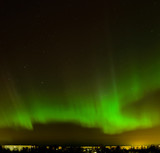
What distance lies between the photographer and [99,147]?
144ft

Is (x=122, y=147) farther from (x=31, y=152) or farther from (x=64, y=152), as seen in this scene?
(x=31, y=152)

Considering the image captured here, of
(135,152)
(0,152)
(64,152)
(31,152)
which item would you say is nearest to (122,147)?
(135,152)

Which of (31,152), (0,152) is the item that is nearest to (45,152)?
(31,152)

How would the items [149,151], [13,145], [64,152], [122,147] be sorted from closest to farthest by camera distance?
[149,151] → [64,152] → [122,147] → [13,145]

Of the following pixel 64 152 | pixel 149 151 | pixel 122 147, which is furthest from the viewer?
pixel 122 147

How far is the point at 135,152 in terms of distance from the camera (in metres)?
33.5

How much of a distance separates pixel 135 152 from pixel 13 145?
70.8ft

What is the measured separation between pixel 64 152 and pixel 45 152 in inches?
92.3

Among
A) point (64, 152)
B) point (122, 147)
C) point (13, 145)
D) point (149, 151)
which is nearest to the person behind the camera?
point (149, 151)

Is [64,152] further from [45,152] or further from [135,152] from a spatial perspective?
[135,152]

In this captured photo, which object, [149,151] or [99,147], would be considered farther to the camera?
[99,147]

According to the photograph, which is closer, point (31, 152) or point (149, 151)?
point (149, 151)

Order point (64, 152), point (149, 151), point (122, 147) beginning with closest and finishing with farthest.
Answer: point (149, 151) < point (64, 152) < point (122, 147)

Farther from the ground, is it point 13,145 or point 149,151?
point 13,145
